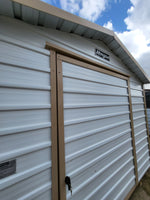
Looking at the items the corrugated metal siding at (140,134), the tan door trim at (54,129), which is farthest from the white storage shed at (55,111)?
the corrugated metal siding at (140,134)

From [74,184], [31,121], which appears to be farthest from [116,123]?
[31,121]

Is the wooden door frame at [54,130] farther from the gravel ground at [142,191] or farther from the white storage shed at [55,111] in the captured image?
the gravel ground at [142,191]

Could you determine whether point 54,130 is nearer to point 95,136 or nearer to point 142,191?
point 95,136

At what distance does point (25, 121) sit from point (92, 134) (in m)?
1.01

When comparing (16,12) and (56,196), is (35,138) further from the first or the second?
(16,12)

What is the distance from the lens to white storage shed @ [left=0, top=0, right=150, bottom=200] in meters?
0.82

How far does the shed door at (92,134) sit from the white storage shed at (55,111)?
0.01 metres

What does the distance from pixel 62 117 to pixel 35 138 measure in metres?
0.37

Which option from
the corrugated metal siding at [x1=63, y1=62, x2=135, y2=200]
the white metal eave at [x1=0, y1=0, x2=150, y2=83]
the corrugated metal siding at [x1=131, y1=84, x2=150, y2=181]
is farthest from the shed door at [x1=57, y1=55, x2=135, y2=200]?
the corrugated metal siding at [x1=131, y1=84, x2=150, y2=181]

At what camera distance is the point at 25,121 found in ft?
2.88

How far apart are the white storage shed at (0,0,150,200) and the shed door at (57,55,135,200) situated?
0.04 feet

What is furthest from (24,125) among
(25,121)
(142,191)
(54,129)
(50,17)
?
(142,191)

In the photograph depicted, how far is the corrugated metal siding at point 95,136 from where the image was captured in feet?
3.86

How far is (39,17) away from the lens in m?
1.02
